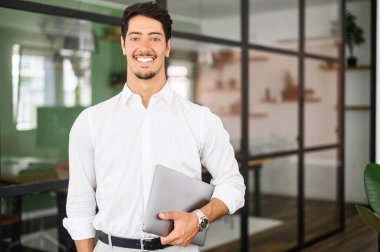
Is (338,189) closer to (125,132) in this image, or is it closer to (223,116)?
(223,116)

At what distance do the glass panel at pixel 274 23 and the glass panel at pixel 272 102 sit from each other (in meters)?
0.11

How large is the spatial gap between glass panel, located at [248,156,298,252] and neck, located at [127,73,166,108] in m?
2.63

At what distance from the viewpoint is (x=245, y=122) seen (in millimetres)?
Result: 3854

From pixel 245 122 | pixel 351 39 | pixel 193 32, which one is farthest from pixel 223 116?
pixel 351 39

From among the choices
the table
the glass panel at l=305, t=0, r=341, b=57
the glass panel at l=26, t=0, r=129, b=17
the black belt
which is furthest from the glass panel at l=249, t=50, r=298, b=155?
the black belt

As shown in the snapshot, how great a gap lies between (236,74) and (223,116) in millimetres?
380

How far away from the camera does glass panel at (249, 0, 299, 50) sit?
4004 millimetres

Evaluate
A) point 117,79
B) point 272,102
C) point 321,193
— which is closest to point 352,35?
point 321,193

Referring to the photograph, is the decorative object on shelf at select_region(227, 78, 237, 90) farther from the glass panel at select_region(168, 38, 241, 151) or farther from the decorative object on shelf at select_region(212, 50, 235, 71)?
the decorative object on shelf at select_region(212, 50, 235, 71)

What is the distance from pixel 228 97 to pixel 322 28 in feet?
5.18

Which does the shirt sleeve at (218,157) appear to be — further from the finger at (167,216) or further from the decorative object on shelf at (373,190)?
the decorative object on shelf at (373,190)

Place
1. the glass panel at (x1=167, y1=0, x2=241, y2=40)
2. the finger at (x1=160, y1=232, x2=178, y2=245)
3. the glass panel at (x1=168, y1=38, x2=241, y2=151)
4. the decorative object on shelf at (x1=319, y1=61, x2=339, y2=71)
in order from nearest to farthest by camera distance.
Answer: the finger at (x1=160, y1=232, x2=178, y2=245), the glass panel at (x1=167, y1=0, x2=241, y2=40), the glass panel at (x1=168, y1=38, x2=241, y2=151), the decorative object on shelf at (x1=319, y1=61, x2=339, y2=71)

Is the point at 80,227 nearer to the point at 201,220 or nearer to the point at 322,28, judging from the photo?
the point at 201,220

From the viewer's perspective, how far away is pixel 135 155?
1466 millimetres
